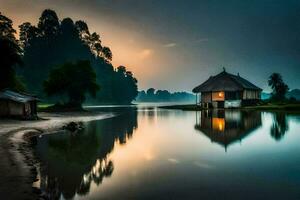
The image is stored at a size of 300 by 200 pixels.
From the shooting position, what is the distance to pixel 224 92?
7612 cm

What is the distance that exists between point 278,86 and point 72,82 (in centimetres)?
6789

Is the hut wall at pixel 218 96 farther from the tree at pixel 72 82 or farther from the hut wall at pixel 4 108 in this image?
the hut wall at pixel 4 108

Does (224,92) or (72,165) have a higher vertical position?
Answer: (224,92)

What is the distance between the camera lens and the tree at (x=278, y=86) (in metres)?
96.9

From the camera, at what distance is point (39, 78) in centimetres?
15975

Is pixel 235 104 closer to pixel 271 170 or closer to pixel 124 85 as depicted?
pixel 271 170


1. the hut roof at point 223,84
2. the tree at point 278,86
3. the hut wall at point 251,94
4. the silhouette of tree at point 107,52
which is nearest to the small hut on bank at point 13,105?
the hut roof at point 223,84

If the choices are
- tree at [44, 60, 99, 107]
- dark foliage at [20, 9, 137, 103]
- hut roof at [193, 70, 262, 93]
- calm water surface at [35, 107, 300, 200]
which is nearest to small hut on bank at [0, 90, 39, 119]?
calm water surface at [35, 107, 300, 200]

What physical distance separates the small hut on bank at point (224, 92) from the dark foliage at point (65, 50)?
111m

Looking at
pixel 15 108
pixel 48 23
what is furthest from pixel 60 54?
pixel 15 108

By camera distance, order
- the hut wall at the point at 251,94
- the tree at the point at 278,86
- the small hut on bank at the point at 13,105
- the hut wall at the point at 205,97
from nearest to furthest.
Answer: the small hut on bank at the point at 13,105, the hut wall at the point at 251,94, the hut wall at the point at 205,97, the tree at the point at 278,86

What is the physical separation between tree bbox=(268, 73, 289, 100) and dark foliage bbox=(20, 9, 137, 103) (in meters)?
109

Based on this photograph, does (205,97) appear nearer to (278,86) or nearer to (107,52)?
(278,86)

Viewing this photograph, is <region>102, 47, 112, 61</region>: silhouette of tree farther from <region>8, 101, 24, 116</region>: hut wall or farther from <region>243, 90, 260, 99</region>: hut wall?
<region>8, 101, 24, 116</region>: hut wall
